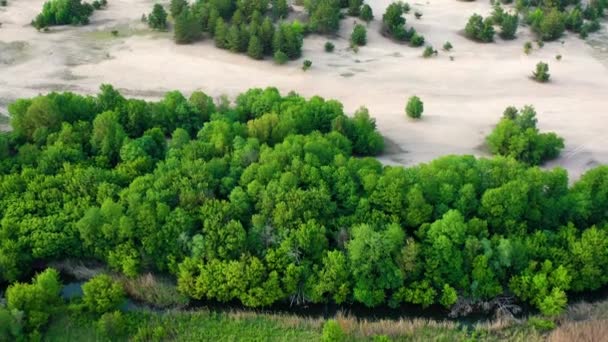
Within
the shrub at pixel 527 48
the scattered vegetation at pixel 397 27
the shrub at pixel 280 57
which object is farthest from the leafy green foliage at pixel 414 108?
the shrub at pixel 527 48

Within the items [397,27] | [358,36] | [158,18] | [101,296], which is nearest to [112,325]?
[101,296]

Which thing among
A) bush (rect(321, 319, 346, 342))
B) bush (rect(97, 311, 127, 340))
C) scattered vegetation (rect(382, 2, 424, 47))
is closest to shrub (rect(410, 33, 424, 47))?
scattered vegetation (rect(382, 2, 424, 47))

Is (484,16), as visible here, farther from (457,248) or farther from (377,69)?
(457,248)

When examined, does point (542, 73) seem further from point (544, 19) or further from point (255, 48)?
point (255, 48)


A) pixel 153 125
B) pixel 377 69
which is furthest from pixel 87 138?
pixel 377 69

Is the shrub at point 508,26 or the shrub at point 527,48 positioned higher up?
the shrub at point 508,26

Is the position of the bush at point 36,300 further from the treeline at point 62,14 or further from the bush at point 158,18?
the treeline at point 62,14
